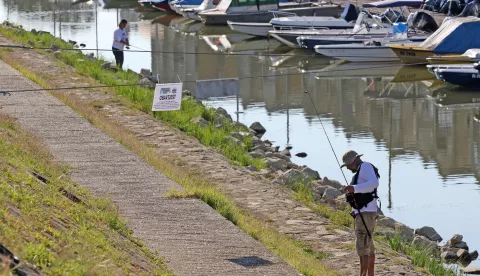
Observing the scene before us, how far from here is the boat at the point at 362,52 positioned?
126 feet

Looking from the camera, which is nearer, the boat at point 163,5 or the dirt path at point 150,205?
the dirt path at point 150,205

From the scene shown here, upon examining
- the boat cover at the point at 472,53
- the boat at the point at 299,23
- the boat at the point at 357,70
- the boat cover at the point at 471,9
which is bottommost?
the boat at the point at 357,70

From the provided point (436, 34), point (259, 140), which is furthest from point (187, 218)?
point (436, 34)

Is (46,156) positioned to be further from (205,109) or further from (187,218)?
(205,109)

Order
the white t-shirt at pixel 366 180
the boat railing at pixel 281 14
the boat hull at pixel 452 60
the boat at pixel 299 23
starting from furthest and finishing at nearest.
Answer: the boat railing at pixel 281 14
the boat at pixel 299 23
the boat hull at pixel 452 60
the white t-shirt at pixel 366 180

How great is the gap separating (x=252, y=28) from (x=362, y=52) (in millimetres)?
9625

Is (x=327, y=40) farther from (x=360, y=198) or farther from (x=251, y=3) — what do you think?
(x=360, y=198)

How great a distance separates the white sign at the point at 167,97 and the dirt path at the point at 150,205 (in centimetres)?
235

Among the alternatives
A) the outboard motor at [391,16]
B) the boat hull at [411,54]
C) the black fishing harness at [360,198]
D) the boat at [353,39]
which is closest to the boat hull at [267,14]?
the outboard motor at [391,16]

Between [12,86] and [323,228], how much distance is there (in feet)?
37.1

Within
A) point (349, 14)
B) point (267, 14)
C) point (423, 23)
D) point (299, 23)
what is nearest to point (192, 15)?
point (267, 14)

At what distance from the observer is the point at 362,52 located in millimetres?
38438

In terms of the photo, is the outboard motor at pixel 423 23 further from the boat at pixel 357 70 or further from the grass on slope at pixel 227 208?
the grass on slope at pixel 227 208

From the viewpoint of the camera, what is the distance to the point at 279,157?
22094 millimetres
